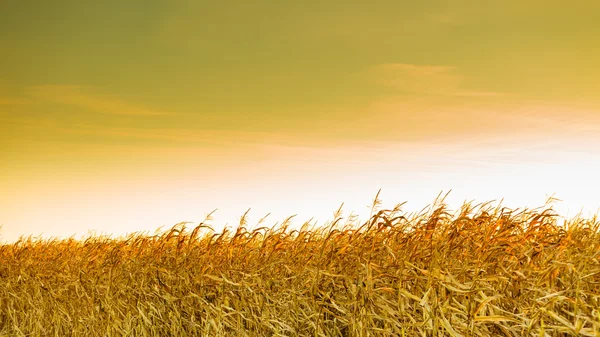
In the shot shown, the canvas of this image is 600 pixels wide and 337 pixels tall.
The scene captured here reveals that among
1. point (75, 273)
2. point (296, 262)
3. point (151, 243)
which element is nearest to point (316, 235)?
point (296, 262)

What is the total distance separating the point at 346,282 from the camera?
17.0ft

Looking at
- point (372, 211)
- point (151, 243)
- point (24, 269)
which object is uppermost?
point (372, 211)

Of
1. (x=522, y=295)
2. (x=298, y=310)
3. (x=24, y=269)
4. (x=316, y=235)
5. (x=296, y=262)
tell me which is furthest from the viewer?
(x=24, y=269)

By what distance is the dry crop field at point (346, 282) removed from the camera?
Answer: 14.4ft

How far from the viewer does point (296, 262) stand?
644 centimetres

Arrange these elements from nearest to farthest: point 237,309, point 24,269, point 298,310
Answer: point 298,310
point 237,309
point 24,269

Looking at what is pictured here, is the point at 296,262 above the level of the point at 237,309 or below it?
above

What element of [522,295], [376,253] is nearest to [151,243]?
[376,253]

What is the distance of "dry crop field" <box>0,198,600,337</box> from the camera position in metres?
4.38

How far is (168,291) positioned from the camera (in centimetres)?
645

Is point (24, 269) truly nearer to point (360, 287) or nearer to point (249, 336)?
point (249, 336)

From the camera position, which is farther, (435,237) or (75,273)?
(75,273)

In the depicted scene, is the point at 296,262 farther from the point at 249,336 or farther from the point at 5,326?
the point at 5,326

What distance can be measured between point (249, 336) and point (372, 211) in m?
1.87
